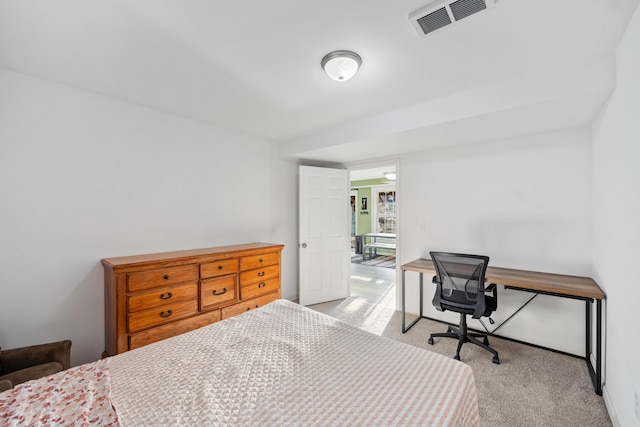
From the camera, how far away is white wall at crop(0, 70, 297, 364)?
197 centimetres

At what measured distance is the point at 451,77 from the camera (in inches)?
79.7

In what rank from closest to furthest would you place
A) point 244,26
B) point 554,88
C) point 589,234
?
point 244,26
point 554,88
point 589,234

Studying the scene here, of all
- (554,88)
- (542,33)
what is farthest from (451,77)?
(554,88)

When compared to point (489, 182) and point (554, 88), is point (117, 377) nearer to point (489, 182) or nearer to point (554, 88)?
point (554, 88)

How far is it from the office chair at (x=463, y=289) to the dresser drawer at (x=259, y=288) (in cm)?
175

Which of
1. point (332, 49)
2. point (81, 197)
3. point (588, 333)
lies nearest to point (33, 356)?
point (81, 197)

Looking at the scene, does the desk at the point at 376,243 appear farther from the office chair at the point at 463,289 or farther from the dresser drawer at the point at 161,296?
the dresser drawer at the point at 161,296

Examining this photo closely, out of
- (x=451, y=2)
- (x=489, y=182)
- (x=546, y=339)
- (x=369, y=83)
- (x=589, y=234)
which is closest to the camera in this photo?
(x=451, y=2)

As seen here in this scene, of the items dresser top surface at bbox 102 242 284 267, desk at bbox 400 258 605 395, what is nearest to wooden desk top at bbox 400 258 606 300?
desk at bbox 400 258 605 395

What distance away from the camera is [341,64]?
1793mm

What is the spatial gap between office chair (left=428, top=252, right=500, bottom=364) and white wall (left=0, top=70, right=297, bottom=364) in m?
2.53

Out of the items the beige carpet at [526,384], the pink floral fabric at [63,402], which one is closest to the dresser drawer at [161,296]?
the pink floral fabric at [63,402]

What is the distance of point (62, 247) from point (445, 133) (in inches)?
138

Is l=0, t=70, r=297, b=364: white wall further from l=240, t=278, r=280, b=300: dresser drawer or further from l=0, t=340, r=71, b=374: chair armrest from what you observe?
l=240, t=278, r=280, b=300: dresser drawer
